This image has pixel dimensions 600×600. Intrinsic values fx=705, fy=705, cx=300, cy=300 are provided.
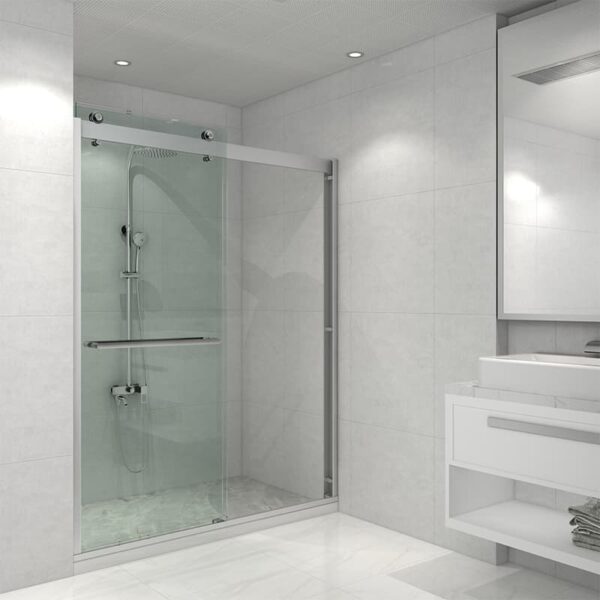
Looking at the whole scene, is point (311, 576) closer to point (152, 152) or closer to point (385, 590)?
point (385, 590)

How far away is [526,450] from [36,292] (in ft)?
6.46

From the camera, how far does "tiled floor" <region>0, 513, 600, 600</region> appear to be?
2.74m

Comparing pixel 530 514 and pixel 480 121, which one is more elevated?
pixel 480 121

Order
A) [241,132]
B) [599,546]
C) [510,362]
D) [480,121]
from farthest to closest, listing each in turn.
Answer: [241,132] < [480,121] < [510,362] < [599,546]

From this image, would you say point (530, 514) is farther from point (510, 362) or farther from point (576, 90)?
point (576, 90)

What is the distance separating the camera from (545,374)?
2541 mm

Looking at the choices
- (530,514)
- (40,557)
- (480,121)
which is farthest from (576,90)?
(40,557)

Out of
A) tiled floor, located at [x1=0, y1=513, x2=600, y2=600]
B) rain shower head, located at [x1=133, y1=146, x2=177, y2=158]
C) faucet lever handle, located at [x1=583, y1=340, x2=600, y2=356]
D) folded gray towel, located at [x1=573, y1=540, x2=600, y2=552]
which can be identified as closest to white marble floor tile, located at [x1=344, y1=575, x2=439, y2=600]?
tiled floor, located at [x1=0, y1=513, x2=600, y2=600]

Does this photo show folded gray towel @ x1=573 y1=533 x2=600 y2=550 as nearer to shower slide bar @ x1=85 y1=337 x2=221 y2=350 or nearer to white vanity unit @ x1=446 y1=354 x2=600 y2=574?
white vanity unit @ x1=446 y1=354 x2=600 y2=574

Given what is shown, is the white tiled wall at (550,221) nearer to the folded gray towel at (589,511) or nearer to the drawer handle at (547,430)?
the drawer handle at (547,430)

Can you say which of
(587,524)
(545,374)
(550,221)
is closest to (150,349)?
(545,374)

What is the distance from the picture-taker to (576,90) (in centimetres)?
276

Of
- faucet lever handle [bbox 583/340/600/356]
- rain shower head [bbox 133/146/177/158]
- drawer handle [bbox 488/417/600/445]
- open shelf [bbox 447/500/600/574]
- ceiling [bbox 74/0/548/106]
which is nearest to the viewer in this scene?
drawer handle [bbox 488/417/600/445]

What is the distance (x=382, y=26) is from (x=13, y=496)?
8.34 feet
